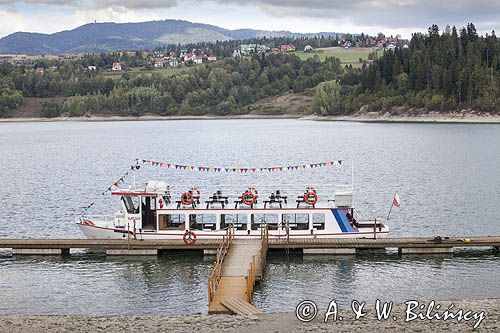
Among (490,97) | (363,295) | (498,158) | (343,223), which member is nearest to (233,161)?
(498,158)

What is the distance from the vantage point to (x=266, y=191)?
67.8m

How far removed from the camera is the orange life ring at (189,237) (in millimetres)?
42438

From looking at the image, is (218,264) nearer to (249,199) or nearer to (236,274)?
(236,274)

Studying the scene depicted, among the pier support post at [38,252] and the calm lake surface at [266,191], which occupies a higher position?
the pier support post at [38,252]

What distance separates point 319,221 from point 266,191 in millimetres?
23818

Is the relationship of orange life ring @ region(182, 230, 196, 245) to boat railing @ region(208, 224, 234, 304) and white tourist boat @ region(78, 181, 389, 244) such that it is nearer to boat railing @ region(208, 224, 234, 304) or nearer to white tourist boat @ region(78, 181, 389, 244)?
white tourist boat @ region(78, 181, 389, 244)

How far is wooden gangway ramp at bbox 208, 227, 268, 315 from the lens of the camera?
30.0 metres

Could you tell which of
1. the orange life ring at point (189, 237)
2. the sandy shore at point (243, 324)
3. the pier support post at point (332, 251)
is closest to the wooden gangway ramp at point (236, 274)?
the sandy shore at point (243, 324)

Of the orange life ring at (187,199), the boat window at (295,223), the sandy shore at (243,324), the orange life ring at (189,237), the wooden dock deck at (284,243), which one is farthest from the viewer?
the boat window at (295,223)

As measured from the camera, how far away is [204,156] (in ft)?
397

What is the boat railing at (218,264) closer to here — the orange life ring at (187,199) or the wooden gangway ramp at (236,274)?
the wooden gangway ramp at (236,274)

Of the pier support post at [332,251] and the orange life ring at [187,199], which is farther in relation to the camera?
the orange life ring at [187,199]

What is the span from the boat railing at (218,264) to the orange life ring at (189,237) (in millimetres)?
1911

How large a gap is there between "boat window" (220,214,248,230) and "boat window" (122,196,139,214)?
5.03m
